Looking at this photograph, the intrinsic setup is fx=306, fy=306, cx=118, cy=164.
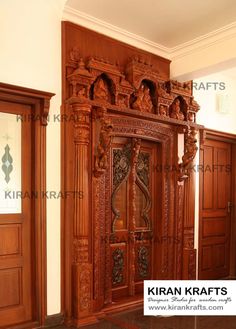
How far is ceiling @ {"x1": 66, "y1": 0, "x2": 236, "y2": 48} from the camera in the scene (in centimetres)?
294

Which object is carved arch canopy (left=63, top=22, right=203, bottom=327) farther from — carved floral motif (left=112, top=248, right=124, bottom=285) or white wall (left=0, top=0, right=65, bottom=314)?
white wall (left=0, top=0, right=65, bottom=314)

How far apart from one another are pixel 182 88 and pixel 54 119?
184cm

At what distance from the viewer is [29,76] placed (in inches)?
109

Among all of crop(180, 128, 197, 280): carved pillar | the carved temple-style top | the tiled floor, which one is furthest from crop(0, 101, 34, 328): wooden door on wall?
crop(180, 128, 197, 280): carved pillar

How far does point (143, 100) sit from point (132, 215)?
136 centimetres

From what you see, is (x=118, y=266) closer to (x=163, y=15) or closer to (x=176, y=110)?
(x=176, y=110)

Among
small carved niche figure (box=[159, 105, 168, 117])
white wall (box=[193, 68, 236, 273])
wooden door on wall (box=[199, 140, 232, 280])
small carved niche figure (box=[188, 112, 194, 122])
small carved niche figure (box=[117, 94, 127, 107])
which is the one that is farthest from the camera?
wooden door on wall (box=[199, 140, 232, 280])

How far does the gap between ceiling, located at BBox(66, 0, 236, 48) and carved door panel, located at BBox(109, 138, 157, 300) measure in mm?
1256

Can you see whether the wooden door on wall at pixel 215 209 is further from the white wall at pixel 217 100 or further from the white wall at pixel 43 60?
the white wall at pixel 43 60

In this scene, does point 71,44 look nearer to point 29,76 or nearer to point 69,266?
point 29,76

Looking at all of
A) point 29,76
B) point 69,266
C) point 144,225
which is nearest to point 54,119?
point 29,76

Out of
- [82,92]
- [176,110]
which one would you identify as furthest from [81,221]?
[176,110]

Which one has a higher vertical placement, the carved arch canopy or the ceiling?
the ceiling

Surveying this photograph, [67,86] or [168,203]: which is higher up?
[67,86]
